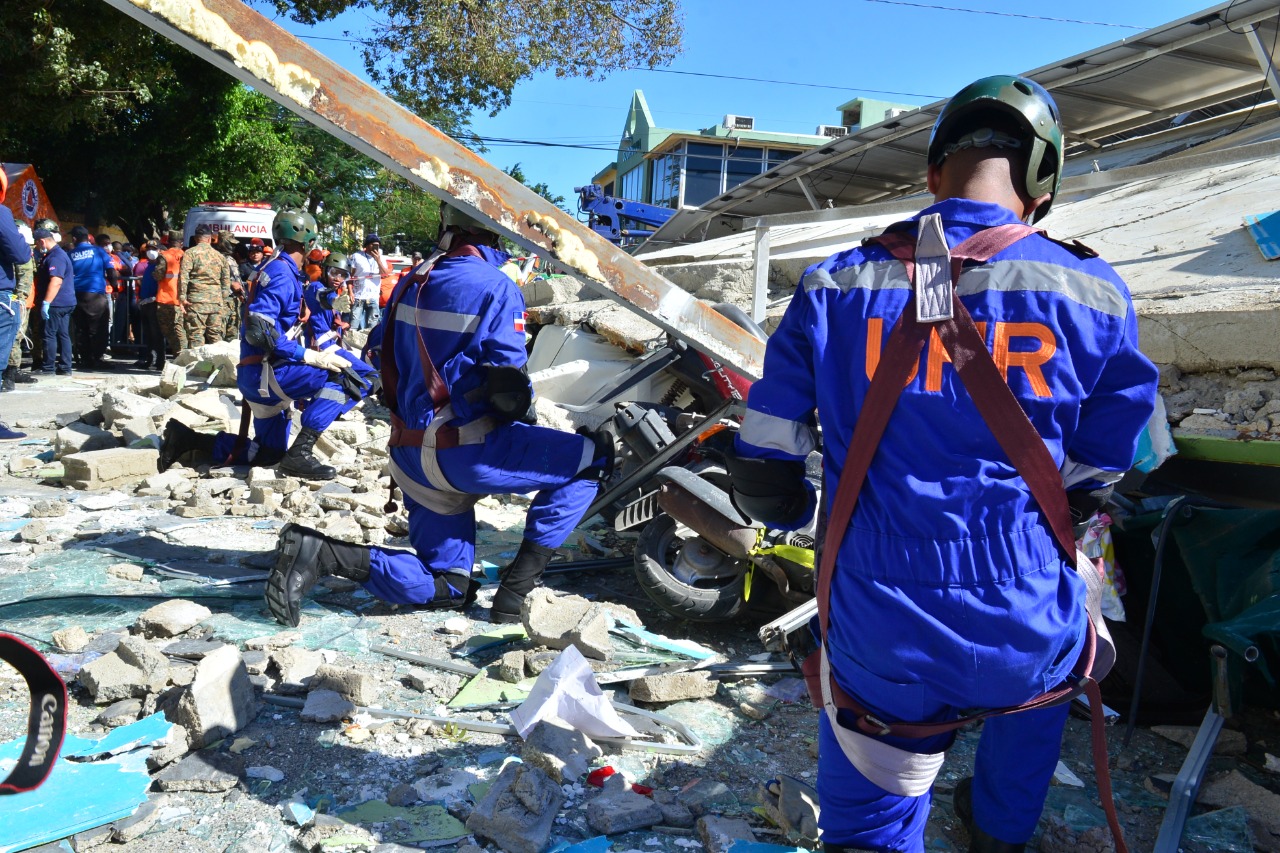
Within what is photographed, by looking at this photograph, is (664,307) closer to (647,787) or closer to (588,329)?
(647,787)

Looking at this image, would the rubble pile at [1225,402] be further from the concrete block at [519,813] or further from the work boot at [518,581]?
the concrete block at [519,813]

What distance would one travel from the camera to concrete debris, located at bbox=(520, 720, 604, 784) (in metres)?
2.74

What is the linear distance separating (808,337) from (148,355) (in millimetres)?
14868

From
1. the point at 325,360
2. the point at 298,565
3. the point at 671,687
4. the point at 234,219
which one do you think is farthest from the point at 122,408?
the point at 234,219

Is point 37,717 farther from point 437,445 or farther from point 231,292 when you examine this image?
point 231,292

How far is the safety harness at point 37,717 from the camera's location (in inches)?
75.4

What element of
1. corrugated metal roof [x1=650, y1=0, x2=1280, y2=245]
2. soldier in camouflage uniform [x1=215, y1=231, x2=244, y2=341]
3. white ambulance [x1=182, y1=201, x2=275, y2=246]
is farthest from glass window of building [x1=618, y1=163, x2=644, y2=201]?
corrugated metal roof [x1=650, y1=0, x2=1280, y2=245]

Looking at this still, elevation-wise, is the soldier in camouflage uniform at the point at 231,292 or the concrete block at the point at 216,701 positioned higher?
the soldier in camouflage uniform at the point at 231,292

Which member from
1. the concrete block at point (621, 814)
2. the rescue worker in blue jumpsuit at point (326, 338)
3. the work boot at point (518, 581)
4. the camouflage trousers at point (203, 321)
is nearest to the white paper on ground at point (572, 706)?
the concrete block at point (621, 814)

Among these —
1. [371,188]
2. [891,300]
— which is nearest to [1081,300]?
[891,300]

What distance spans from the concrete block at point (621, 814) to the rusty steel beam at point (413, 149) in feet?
4.79

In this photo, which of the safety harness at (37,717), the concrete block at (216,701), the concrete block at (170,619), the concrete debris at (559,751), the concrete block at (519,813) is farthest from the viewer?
the concrete block at (170,619)

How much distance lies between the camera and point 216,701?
2.93 m

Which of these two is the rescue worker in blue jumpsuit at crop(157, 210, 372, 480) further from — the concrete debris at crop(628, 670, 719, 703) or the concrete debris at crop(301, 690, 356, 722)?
the concrete debris at crop(628, 670, 719, 703)
